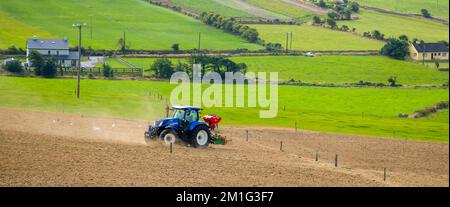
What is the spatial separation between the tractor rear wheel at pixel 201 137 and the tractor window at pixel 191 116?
1.93ft

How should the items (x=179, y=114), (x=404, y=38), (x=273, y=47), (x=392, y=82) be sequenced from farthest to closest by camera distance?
(x=273, y=47), (x=404, y=38), (x=392, y=82), (x=179, y=114)

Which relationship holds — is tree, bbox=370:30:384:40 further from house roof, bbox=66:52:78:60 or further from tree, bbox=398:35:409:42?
house roof, bbox=66:52:78:60

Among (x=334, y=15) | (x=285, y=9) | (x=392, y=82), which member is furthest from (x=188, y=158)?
(x=285, y=9)

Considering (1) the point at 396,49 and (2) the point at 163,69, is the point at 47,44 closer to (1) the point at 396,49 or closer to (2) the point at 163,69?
(2) the point at 163,69

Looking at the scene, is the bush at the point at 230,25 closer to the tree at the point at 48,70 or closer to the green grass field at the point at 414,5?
the green grass field at the point at 414,5

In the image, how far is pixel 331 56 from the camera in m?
109

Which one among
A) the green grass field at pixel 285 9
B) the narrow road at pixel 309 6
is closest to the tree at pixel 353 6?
the narrow road at pixel 309 6

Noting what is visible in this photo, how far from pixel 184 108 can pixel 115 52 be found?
2518 inches

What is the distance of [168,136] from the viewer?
4184 centimetres

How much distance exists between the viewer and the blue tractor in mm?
42000

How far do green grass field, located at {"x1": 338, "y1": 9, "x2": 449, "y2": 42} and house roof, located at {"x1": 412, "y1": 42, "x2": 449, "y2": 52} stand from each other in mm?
2306

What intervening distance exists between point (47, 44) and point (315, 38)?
1454 inches

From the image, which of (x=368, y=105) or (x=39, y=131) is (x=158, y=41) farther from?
(x=39, y=131)
